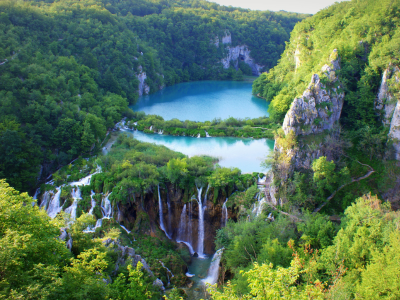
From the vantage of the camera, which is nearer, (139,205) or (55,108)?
(139,205)

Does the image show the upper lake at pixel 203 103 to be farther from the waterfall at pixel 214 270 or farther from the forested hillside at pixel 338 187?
the waterfall at pixel 214 270

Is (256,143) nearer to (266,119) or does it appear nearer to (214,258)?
(266,119)

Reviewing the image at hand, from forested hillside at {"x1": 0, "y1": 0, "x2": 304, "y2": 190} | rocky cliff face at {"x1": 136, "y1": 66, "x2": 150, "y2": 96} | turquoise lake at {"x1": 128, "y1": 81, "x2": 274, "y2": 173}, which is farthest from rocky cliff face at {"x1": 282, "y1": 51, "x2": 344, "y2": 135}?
rocky cliff face at {"x1": 136, "y1": 66, "x2": 150, "y2": 96}

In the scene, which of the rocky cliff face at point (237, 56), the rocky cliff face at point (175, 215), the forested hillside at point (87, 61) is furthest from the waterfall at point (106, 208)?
the rocky cliff face at point (237, 56)

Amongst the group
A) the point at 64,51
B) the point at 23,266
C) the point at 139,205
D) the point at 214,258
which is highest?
the point at 64,51

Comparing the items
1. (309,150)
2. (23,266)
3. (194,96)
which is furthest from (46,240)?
(194,96)

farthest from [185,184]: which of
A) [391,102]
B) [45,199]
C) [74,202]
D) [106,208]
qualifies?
[391,102]
